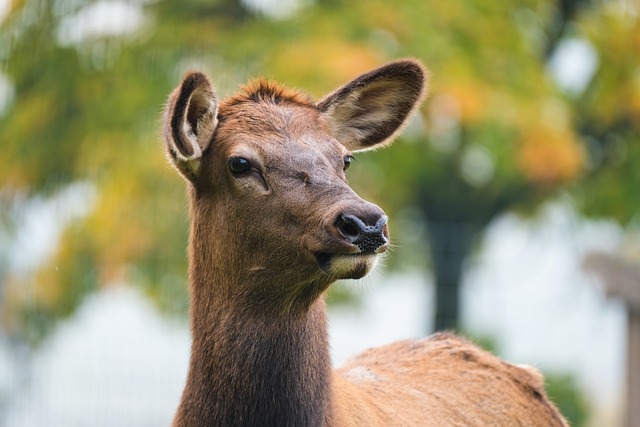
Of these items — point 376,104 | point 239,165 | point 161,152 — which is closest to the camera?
point 239,165

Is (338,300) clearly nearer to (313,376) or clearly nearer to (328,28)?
(328,28)

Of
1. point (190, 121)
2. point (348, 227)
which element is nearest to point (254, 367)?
point (348, 227)

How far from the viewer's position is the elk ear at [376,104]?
247 inches

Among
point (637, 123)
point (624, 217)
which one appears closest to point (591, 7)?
point (637, 123)

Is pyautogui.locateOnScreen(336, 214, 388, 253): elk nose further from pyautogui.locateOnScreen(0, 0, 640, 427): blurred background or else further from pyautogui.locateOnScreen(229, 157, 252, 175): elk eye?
pyautogui.locateOnScreen(0, 0, 640, 427): blurred background

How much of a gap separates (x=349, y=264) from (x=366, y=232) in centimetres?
19

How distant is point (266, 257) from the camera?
543cm

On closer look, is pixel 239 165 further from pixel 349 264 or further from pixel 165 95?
pixel 165 95

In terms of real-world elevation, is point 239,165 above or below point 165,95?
below

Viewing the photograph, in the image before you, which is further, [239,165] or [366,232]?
[239,165]

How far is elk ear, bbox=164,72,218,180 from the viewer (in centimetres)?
555

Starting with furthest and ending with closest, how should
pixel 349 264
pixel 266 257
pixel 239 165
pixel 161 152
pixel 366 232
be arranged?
pixel 161 152
pixel 239 165
pixel 266 257
pixel 349 264
pixel 366 232

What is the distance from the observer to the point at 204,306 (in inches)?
223

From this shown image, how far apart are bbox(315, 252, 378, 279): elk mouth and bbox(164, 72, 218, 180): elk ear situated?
0.94 metres
